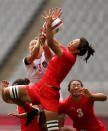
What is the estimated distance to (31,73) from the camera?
16.7 feet

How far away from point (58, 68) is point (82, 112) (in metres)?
0.82

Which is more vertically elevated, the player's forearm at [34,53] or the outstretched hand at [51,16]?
the outstretched hand at [51,16]

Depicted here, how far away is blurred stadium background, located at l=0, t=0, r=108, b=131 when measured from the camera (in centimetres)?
961

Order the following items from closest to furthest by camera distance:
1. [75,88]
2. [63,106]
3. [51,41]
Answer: [51,41], [75,88], [63,106]

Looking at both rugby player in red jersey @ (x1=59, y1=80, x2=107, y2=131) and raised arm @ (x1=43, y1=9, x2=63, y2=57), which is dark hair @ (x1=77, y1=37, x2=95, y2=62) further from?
rugby player in red jersey @ (x1=59, y1=80, x2=107, y2=131)

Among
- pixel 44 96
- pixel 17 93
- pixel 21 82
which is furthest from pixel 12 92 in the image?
pixel 21 82

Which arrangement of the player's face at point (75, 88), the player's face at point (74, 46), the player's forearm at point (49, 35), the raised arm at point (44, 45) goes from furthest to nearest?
the player's face at point (75, 88) → the raised arm at point (44, 45) → the player's face at point (74, 46) → the player's forearm at point (49, 35)

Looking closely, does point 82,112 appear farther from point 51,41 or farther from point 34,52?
point 51,41

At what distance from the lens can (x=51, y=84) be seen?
14.1 feet

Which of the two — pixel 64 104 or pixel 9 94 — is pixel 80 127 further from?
pixel 9 94

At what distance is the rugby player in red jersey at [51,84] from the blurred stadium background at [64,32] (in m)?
4.50

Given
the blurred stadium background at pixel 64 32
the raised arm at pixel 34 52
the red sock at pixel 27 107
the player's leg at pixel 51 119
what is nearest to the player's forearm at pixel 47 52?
the raised arm at pixel 34 52

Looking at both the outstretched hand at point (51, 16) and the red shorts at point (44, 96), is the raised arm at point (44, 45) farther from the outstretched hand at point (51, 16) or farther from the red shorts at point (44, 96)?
the red shorts at point (44, 96)

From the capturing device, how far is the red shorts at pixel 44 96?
4250 millimetres
